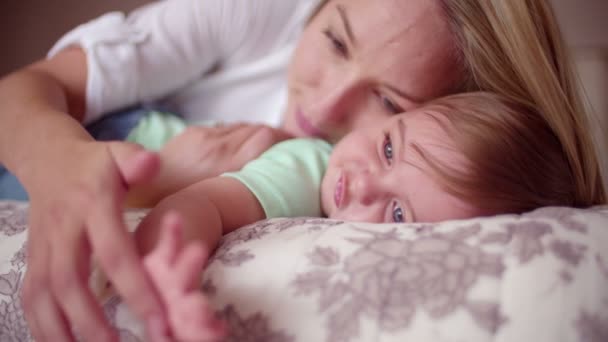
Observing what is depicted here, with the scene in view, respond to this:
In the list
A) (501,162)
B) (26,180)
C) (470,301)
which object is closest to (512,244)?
(470,301)

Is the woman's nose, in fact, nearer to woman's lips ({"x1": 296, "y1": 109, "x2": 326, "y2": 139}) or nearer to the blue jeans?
woman's lips ({"x1": 296, "y1": 109, "x2": 326, "y2": 139})

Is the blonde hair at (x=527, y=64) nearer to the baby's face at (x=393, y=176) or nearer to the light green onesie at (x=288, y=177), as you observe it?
the baby's face at (x=393, y=176)

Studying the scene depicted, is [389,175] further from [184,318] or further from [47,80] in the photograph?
[47,80]

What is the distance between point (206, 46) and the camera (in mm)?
1091

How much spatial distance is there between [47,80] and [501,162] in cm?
78

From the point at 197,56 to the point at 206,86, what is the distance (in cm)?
11

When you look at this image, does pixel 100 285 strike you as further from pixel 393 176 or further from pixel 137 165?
pixel 393 176

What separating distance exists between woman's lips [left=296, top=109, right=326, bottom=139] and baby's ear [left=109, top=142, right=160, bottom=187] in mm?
563

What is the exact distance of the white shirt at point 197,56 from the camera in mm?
962

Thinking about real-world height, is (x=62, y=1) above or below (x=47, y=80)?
above

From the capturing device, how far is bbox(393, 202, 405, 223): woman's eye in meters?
0.72

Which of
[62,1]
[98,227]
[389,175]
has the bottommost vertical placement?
[389,175]

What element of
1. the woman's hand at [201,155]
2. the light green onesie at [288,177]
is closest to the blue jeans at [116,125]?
the woman's hand at [201,155]

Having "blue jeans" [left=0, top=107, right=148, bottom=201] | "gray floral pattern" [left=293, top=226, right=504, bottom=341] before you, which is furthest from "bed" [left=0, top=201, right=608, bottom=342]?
"blue jeans" [left=0, top=107, right=148, bottom=201]
